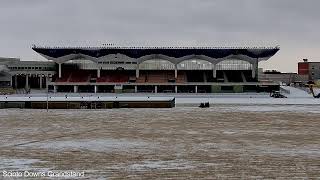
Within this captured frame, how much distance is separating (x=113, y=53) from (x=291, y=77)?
92.9m

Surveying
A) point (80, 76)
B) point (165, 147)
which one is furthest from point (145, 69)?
point (165, 147)

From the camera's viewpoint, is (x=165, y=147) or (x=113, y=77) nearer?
(x=165, y=147)

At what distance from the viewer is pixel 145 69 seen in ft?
378

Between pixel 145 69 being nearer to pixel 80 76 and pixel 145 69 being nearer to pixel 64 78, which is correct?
pixel 80 76

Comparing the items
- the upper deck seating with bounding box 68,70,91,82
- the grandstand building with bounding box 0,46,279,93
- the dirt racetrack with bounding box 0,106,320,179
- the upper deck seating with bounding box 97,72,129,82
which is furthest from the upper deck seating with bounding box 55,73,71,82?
the dirt racetrack with bounding box 0,106,320,179

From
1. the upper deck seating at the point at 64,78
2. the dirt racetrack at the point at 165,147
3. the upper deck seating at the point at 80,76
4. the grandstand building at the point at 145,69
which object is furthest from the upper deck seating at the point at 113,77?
the dirt racetrack at the point at 165,147

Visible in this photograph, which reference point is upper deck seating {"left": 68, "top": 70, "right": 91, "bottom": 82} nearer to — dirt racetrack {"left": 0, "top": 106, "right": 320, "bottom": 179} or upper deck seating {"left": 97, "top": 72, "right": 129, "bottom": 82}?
upper deck seating {"left": 97, "top": 72, "right": 129, "bottom": 82}

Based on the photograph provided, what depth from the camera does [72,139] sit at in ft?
99.1

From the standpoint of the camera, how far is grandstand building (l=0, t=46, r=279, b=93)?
106812 millimetres

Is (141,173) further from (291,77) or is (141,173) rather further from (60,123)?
(291,77)

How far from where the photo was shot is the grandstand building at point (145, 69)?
10681 centimetres

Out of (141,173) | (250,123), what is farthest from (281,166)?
(250,123)

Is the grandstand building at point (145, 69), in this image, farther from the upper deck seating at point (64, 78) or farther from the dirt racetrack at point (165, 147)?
the dirt racetrack at point (165, 147)

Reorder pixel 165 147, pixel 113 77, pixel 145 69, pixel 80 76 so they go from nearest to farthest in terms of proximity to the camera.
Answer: pixel 165 147 < pixel 113 77 < pixel 80 76 < pixel 145 69
